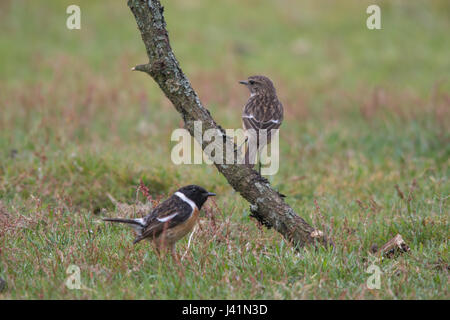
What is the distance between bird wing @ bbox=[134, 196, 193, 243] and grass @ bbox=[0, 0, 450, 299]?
0.81 ft

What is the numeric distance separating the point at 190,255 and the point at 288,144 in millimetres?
5229

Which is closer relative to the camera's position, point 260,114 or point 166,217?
point 166,217

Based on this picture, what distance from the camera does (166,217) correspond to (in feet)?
18.0

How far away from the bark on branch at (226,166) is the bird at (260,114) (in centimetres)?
151

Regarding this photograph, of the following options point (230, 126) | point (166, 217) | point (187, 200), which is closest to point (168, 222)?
point (166, 217)

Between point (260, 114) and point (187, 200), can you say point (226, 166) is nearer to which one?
point (187, 200)

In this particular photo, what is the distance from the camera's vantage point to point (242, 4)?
19297 millimetres

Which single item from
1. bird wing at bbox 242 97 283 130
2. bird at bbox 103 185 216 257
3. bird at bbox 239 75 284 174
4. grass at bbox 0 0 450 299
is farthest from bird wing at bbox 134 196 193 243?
bird wing at bbox 242 97 283 130

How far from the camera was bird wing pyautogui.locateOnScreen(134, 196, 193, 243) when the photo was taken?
17.7 feet

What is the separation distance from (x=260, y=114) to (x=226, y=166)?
2392mm

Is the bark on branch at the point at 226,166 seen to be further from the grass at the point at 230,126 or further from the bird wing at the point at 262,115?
the bird wing at the point at 262,115

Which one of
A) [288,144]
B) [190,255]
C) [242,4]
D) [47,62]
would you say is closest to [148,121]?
[288,144]
